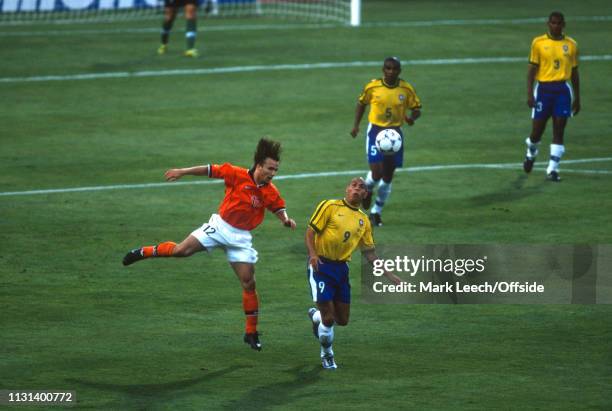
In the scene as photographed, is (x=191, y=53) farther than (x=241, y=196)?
Yes

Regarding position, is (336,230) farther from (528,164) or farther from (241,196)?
(528,164)

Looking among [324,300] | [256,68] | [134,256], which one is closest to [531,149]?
[134,256]

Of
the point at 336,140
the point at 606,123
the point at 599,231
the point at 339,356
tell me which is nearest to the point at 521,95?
the point at 606,123

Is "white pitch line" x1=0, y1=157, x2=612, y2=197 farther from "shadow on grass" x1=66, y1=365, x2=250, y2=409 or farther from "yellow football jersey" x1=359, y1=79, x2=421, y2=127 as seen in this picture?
"shadow on grass" x1=66, y1=365, x2=250, y2=409

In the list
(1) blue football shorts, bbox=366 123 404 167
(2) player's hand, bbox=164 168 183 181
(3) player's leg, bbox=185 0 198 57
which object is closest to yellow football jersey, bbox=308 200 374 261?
(2) player's hand, bbox=164 168 183 181

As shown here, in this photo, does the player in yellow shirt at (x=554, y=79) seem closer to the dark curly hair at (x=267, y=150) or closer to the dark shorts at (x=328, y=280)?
the dark curly hair at (x=267, y=150)

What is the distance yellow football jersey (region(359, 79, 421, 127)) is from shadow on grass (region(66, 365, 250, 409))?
23.5 ft

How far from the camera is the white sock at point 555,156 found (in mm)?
21469

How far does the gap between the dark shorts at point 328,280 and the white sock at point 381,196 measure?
641 centimetres

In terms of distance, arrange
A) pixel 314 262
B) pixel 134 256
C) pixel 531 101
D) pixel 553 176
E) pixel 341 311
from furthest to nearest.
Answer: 1. pixel 553 176
2. pixel 531 101
3. pixel 134 256
4. pixel 341 311
5. pixel 314 262

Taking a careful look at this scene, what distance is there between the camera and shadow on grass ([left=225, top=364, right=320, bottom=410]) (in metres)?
11.9

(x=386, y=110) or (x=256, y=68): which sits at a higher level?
(x=386, y=110)

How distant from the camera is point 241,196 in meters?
13.3

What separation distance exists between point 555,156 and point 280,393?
10.7m
